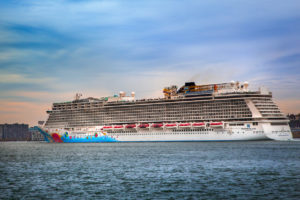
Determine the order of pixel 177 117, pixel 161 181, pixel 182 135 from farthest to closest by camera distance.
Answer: pixel 177 117 < pixel 182 135 < pixel 161 181

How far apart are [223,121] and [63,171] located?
58955 millimetres

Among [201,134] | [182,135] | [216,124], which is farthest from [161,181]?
[182,135]

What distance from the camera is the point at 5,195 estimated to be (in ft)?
98.0

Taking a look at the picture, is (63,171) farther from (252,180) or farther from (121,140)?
(121,140)

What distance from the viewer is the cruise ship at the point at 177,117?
94.2 meters

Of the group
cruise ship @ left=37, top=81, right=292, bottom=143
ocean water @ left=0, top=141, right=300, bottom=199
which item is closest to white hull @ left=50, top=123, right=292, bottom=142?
cruise ship @ left=37, top=81, right=292, bottom=143

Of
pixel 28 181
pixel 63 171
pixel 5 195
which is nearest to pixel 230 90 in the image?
pixel 63 171

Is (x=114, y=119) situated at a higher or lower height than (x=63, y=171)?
higher

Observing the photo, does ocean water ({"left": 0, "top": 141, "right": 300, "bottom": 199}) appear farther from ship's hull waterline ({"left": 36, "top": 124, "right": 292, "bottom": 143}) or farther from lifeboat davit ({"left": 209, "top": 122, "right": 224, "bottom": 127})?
lifeboat davit ({"left": 209, "top": 122, "right": 224, "bottom": 127})

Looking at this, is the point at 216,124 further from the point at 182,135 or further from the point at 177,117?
→ the point at 177,117

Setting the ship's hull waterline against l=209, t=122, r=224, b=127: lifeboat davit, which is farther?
l=209, t=122, r=224, b=127: lifeboat davit

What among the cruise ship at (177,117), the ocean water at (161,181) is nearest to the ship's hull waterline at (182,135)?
the cruise ship at (177,117)

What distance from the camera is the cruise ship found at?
309ft

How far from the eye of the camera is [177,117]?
106938 mm
